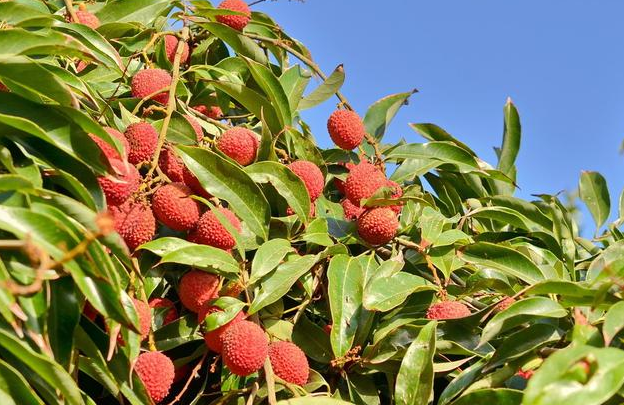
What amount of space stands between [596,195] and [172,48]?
99 centimetres

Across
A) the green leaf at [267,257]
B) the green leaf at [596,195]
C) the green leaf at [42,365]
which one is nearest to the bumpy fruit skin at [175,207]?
the green leaf at [267,257]

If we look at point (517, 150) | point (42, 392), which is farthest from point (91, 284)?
point (517, 150)

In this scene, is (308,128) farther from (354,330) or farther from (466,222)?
(354,330)

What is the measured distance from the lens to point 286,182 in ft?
4.34

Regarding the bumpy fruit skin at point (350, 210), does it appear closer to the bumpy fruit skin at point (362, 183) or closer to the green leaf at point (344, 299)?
the bumpy fruit skin at point (362, 183)

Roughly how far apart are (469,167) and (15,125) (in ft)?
3.10

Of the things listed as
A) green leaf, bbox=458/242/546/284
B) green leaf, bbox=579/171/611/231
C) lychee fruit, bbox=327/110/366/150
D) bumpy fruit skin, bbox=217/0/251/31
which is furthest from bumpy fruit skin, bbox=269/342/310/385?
green leaf, bbox=579/171/611/231

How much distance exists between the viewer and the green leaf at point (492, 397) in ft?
3.17

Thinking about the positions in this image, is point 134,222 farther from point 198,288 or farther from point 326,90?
point 326,90

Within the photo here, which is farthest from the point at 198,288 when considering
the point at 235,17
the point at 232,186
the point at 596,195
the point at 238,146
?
the point at 596,195

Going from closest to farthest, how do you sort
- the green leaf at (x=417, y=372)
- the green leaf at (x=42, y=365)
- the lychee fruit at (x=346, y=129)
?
the green leaf at (x=42, y=365), the green leaf at (x=417, y=372), the lychee fruit at (x=346, y=129)

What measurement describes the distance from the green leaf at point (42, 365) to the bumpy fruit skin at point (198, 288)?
0.33 m

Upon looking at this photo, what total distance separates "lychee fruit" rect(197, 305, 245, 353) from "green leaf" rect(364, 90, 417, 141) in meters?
0.61

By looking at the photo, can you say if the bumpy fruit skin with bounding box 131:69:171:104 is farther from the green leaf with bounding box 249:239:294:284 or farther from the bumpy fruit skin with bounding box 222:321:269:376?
the bumpy fruit skin with bounding box 222:321:269:376
